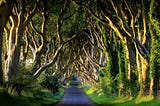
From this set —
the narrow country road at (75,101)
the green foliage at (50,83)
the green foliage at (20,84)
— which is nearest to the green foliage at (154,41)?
the green foliage at (20,84)

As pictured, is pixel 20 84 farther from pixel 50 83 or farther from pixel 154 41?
pixel 50 83

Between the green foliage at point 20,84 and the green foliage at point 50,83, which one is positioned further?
the green foliage at point 50,83

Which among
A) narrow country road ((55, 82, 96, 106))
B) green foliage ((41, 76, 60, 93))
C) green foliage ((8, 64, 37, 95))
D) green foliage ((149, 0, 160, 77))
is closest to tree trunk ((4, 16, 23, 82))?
green foliage ((8, 64, 37, 95))

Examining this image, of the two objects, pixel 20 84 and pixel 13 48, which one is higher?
pixel 13 48

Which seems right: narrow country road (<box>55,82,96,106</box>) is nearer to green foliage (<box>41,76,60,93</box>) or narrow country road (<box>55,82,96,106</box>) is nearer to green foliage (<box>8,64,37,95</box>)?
green foliage (<box>41,76,60,93</box>)

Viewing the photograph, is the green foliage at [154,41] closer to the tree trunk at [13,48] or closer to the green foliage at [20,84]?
the green foliage at [20,84]

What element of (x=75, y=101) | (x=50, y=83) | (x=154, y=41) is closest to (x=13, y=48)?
(x=154, y=41)

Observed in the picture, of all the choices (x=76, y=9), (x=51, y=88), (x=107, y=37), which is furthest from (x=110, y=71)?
(x=51, y=88)

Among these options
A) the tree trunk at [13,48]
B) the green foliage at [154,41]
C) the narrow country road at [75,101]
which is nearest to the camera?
the green foliage at [154,41]

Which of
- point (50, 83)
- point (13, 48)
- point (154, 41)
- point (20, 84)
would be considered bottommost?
point (20, 84)

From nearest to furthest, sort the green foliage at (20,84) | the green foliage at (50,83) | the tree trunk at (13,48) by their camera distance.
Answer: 1. the green foliage at (20,84)
2. the tree trunk at (13,48)
3. the green foliage at (50,83)

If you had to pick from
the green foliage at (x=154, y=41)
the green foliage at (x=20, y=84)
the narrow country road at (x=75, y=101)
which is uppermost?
the green foliage at (x=154, y=41)

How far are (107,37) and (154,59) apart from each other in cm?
1545

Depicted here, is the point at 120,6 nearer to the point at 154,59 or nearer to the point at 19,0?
the point at 154,59
